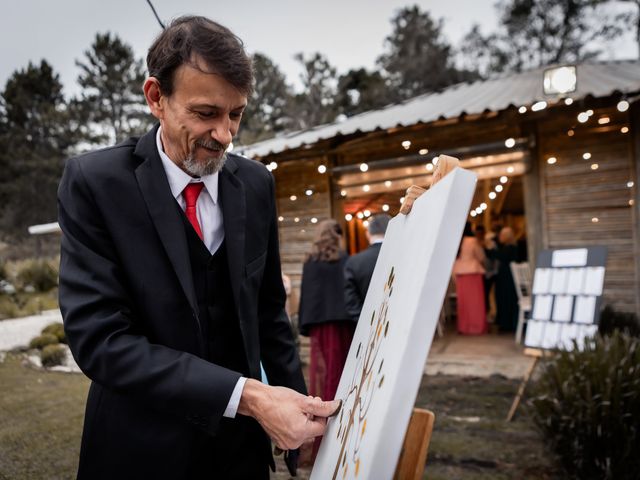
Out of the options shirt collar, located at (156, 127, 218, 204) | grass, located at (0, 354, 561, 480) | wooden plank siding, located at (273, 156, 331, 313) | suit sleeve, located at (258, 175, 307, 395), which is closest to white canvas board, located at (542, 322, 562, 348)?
grass, located at (0, 354, 561, 480)

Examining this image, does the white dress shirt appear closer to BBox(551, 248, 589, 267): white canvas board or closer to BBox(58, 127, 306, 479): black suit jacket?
BBox(58, 127, 306, 479): black suit jacket

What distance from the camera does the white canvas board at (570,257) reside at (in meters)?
3.94

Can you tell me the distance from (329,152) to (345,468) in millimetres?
7292

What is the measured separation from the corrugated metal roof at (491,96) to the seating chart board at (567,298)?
7.39 feet

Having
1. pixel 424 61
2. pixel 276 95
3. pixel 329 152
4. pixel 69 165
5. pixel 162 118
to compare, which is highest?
pixel 424 61

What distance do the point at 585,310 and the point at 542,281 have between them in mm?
439

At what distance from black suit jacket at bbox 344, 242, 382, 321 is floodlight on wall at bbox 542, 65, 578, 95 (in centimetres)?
290

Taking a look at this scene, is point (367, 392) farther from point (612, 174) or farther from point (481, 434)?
point (612, 174)

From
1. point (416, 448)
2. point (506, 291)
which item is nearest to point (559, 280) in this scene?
point (416, 448)

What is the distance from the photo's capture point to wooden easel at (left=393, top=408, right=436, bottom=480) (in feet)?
3.50

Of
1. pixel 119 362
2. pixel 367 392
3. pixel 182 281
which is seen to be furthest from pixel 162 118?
pixel 367 392

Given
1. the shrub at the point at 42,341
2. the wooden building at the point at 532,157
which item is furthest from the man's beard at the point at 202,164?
the shrub at the point at 42,341

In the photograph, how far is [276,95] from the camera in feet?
98.6

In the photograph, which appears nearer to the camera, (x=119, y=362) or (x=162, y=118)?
(x=119, y=362)
